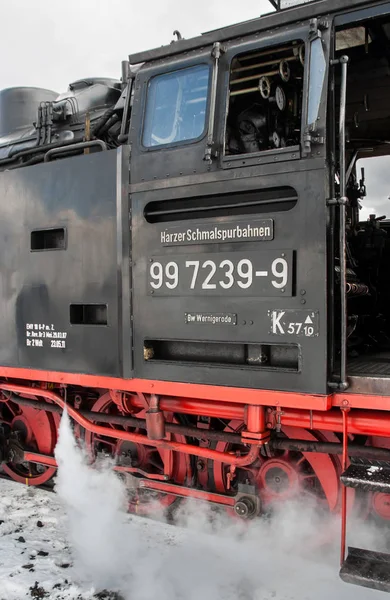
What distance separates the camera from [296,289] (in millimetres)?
2633

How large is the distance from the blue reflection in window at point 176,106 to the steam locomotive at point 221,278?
0.01 metres

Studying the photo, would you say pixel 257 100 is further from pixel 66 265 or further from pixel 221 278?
pixel 66 265

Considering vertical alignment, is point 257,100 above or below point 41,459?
above

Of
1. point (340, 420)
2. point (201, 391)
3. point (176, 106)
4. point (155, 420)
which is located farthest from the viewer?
point (155, 420)

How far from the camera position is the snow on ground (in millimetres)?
3027

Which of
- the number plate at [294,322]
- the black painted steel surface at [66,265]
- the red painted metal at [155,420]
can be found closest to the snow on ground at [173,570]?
the red painted metal at [155,420]

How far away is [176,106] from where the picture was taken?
121 inches

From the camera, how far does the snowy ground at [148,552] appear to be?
3064 millimetres

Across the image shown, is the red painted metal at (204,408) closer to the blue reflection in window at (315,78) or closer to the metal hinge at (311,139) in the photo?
the metal hinge at (311,139)

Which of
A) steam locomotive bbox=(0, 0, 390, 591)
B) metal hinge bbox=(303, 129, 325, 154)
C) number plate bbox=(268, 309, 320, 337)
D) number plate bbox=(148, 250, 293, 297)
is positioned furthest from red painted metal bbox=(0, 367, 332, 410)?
metal hinge bbox=(303, 129, 325, 154)

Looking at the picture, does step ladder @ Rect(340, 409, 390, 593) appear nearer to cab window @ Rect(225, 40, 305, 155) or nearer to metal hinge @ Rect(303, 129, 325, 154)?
metal hinge @ Rect(303, 129, 325, 154)

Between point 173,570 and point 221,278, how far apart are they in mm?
1879

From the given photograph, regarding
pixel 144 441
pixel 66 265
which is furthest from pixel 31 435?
pixel 66 265

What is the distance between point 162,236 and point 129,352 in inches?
28.6
